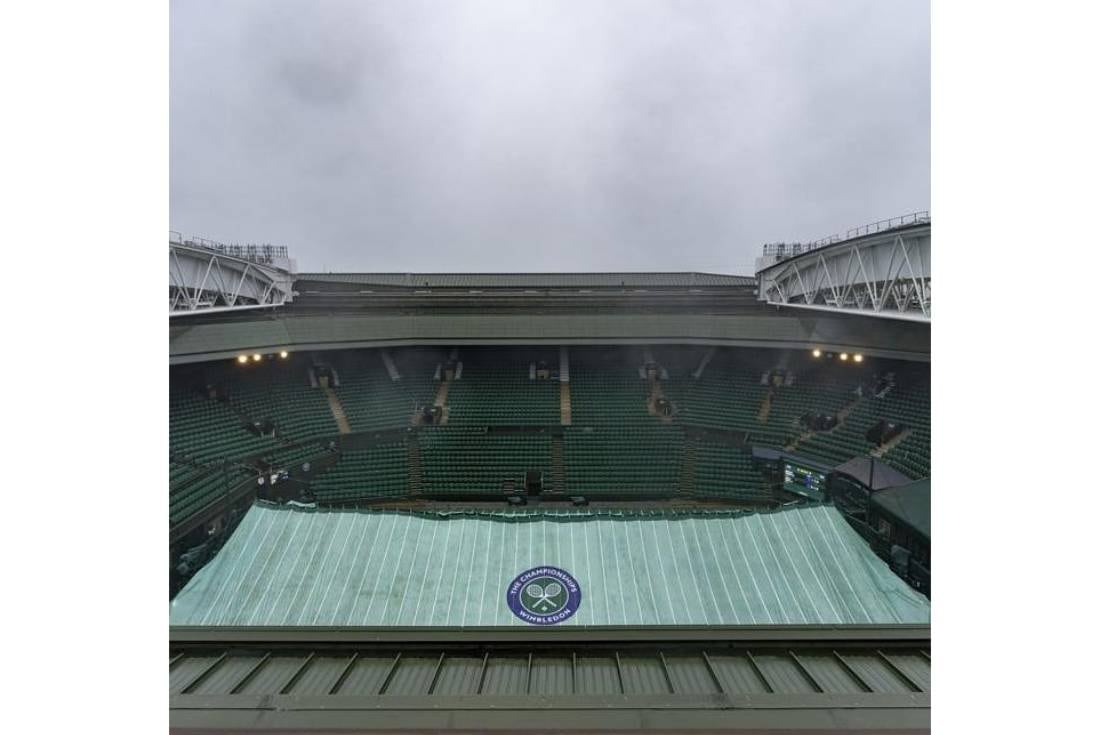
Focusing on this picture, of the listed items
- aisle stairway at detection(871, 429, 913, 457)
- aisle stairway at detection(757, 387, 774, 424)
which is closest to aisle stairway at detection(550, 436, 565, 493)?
aisle stairway at detection(757, 387, 774, 424)

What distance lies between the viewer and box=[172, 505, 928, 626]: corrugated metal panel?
507cm

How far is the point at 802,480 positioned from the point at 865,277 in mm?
6019

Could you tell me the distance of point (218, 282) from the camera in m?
13.4

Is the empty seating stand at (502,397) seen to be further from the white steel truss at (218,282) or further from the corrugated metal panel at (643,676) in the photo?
the corrugated metal panel at (643,676)

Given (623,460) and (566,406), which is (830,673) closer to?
(623,460)

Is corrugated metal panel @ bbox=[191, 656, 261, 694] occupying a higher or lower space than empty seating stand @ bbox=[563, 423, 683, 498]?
higher

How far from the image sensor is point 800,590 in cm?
543

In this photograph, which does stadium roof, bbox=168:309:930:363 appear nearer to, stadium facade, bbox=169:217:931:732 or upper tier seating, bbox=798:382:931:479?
stadium facade, bbox=169:217:931:732

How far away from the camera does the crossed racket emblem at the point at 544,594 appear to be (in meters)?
5.22

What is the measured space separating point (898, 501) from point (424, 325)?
50.0ft

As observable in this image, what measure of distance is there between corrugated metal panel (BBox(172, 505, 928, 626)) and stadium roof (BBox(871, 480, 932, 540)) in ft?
4.83

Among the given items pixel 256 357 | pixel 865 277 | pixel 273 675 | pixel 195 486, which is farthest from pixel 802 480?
pixel 256 357

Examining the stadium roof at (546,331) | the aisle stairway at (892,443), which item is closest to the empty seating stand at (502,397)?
the stadium roof at (546,331)

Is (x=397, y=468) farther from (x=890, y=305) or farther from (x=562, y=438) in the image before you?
(x=890, y=305)
